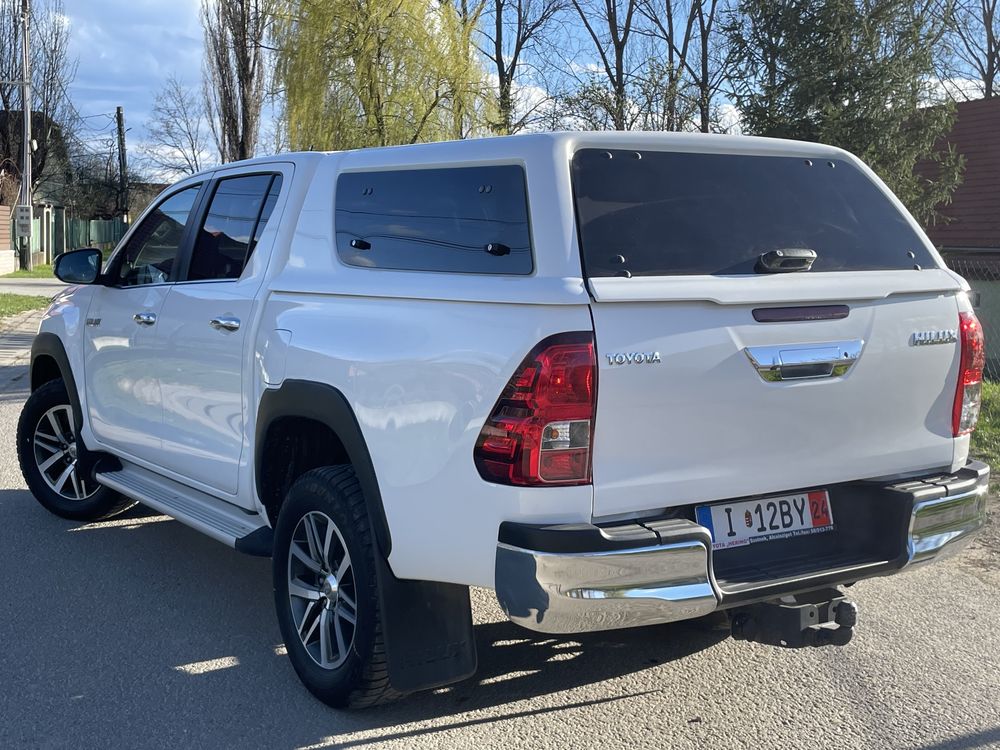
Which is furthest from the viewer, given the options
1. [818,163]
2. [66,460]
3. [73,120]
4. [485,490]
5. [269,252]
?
[73,120]

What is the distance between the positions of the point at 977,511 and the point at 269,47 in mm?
13817

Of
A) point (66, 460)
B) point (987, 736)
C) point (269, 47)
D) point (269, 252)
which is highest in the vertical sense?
point (269, 47)

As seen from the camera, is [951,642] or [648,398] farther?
[951,642]

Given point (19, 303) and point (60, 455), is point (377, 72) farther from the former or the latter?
point (19, 303)

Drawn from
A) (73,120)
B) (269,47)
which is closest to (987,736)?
(269,47)

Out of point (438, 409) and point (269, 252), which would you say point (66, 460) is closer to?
point (269, 252)

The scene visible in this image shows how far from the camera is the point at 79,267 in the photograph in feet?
17.7

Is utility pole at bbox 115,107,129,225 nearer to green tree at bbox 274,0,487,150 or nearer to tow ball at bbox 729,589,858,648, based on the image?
green tree at bbox 274,0,487,150

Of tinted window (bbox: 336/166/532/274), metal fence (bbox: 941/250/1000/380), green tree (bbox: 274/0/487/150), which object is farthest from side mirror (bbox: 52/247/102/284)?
metal fence (bbox: 941/250/1000/380)

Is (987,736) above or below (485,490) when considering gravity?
below

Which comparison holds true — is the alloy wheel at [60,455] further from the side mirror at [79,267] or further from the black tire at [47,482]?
the side mirror at [79,267]

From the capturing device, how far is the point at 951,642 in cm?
429

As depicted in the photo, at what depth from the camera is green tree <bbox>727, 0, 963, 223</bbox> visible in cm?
1086

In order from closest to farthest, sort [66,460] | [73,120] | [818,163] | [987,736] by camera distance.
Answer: [987,736], [818,163], [66,460], [73,120]
